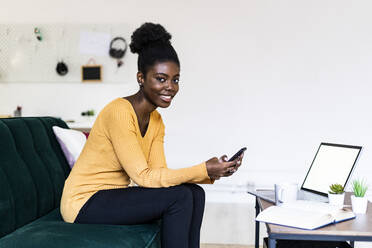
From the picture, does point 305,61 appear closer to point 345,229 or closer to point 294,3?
point 294,3

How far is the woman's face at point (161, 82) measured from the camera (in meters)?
1.59

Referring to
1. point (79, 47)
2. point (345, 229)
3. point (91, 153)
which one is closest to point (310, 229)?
point (345, 229)

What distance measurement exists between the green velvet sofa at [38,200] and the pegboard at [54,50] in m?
1.58

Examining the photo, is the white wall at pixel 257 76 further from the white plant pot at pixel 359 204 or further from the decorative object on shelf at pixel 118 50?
the white plant pot at pixel 359 204

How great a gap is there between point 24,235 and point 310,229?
92cm

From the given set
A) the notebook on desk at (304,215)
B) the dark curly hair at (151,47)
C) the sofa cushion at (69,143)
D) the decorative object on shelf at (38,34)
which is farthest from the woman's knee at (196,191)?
the decorative object on shelf at (38,34)

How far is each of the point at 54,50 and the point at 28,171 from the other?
214 cm

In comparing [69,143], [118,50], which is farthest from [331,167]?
[118,50]

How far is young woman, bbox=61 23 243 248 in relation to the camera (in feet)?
4.64

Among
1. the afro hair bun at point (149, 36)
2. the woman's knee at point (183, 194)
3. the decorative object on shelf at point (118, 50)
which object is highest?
the decorative object on shelf at point (118, 50)

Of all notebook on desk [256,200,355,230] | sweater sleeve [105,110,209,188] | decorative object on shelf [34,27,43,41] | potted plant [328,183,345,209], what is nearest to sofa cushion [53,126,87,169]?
sweater sleeve [105,110,209,188]

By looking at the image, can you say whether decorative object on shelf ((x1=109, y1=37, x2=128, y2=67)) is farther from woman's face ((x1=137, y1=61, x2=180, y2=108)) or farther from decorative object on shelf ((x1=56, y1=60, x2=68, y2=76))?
woman's face ((x1=137, y1=61, x2=180, y2=108))

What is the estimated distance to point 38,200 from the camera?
1715mm

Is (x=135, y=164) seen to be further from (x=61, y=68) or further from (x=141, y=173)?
(x=61, y=68)
